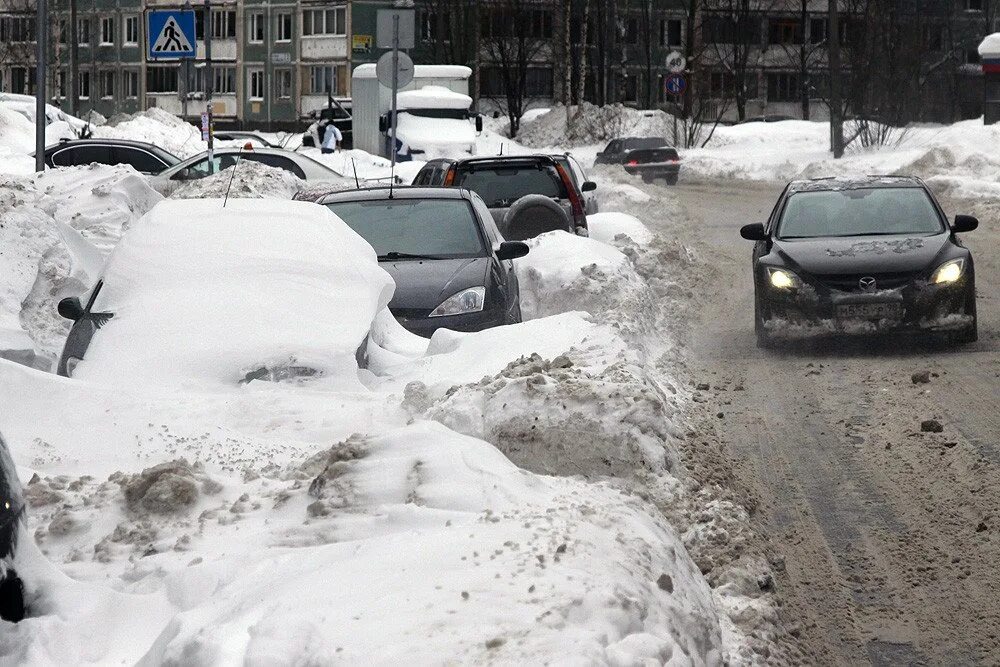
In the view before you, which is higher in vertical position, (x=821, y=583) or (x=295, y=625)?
(x=295, y=625)

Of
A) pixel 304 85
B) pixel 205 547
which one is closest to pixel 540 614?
pixel 205 547

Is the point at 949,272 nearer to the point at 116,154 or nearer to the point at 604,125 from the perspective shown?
the point at 116,154

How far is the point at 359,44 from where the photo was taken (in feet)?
270

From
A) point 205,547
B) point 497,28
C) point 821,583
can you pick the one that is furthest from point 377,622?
point 497,28

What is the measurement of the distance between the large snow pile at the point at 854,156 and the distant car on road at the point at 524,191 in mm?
15412

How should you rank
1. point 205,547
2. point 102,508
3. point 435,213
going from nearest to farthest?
point 205,547, point 102,508, point 435,213

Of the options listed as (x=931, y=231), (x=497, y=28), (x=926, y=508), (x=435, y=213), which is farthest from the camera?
(x=497, y=28)

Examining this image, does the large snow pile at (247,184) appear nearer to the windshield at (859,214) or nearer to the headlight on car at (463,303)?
the windshield at (859,214)

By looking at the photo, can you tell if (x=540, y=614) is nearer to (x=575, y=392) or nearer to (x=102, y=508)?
(x=102, y=508)

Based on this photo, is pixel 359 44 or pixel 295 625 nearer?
pixel 295 625

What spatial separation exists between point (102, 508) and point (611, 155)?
4464 centimetres

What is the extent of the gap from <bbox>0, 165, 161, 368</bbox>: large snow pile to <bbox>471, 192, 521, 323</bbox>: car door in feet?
10.1

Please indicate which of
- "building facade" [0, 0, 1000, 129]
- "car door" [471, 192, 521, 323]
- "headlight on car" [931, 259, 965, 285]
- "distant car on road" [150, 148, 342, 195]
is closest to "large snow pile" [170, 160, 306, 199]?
"distant car on road" [150, 148, 342, 195]

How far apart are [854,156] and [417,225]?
35690mm
